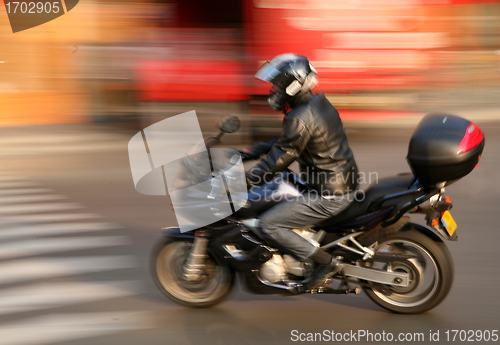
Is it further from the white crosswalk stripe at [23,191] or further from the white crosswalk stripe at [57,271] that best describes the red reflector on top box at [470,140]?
the white crosswalk stripe at [23,191]

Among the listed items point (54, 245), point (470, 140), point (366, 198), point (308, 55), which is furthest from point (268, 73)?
point (308, 55)

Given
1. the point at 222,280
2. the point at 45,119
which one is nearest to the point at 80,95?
the point at 45,119

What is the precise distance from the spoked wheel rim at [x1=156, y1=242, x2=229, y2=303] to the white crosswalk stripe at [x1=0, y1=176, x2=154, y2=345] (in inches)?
11.7

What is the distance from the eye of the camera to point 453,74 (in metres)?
11.2

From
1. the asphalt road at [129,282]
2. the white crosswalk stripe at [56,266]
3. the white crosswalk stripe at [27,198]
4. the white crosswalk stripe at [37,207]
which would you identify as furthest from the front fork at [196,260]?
the white crosswalk stripe at [27,198]

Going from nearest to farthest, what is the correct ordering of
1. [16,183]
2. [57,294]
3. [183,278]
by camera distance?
1. [183,278]
2. [57,294]
3. [16,183]

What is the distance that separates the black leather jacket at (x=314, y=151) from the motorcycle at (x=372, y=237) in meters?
0.16

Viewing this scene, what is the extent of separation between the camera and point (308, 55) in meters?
10.2

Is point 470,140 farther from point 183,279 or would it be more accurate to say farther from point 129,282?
point 129,282

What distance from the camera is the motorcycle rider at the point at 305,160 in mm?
3551

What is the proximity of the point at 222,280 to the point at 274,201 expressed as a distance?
2.52ft

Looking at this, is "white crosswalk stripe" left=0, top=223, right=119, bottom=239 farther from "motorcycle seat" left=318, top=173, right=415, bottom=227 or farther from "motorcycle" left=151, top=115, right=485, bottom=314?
"motorcycle seat" left=318, top=173, right=415, bottom=227

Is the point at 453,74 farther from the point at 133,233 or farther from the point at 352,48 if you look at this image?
the point at 133,233

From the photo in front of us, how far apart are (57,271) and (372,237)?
114 inches
